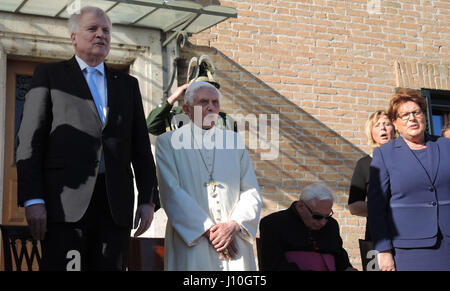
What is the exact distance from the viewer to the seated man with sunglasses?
4547mm

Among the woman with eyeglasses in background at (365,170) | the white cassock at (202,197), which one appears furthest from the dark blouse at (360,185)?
the white cassock at (202,197)

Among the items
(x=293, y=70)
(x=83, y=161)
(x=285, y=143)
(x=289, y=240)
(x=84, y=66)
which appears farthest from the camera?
(x=293, y=70)

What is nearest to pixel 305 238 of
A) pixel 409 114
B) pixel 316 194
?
pixel 316 194

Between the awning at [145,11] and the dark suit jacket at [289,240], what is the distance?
2.23 meters

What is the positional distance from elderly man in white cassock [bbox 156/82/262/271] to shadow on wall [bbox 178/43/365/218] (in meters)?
2.64

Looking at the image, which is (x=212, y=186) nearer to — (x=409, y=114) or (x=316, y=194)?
(x=316, y=194)

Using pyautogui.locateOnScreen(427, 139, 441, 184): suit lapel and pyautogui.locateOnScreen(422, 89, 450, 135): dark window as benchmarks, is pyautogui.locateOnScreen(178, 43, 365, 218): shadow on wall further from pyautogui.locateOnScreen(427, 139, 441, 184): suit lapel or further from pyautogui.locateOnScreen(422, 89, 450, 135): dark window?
pyautogui.locateOnScreen(427, 139, 441, 184): suit lapel

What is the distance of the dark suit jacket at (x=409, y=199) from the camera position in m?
3.95

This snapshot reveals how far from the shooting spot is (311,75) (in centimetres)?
735

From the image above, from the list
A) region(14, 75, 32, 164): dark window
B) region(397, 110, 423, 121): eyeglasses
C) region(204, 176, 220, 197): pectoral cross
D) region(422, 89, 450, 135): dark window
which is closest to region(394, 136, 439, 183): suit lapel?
region(397, 110, 423, 121): eyeglasses

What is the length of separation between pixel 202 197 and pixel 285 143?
323 centimetres

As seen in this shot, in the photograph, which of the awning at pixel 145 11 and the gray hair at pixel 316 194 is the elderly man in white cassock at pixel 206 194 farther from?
the awning at pixel 145 11

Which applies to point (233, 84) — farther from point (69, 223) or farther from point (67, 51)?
point (69, 223)
